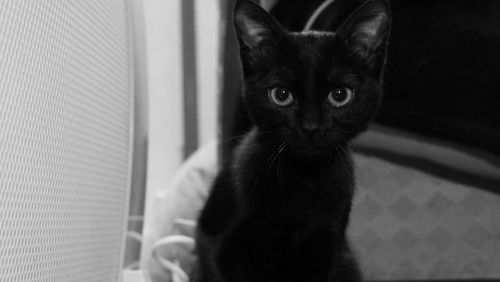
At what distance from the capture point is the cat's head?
82 cm

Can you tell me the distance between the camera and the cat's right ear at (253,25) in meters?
0.83

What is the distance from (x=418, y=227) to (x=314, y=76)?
1.90ft

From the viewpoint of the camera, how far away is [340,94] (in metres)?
0.83

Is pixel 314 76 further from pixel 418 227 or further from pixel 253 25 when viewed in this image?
pixel 418 227

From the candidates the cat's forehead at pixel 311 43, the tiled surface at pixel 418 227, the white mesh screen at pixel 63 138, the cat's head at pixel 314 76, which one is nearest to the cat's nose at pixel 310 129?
the cat's head at pixel 314 76

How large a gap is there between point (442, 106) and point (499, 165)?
0.54 ft

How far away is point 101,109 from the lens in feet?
2.44

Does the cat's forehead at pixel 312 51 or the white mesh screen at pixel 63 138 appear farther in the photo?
the cat's forehead at pixel 312 51

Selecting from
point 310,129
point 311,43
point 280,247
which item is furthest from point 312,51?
point 280,247

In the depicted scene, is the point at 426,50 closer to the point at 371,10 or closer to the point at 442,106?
the point at 442,106

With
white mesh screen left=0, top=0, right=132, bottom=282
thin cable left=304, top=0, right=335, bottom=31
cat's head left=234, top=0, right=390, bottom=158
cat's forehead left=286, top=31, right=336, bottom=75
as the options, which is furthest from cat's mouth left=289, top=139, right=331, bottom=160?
thin cable left=304, top=0, right=335, bottom=31

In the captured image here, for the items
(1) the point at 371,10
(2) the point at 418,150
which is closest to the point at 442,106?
(2) the point at 418,150

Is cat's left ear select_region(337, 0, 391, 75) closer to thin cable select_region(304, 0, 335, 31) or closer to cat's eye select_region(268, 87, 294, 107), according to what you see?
cat's eye select_region(268, 87, 294, 107)

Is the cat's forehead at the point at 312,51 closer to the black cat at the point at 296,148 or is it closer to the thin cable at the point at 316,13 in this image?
the black cat at the point at 296,148
